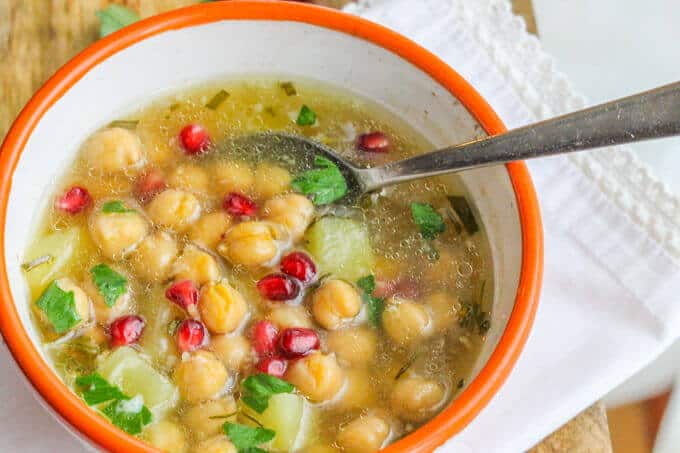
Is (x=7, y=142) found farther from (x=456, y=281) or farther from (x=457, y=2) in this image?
(x=457, y=2)

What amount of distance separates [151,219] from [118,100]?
260mm

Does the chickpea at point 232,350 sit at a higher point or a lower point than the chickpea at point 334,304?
lower

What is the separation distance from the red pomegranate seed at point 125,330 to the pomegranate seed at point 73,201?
0.25 meters

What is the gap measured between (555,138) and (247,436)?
731 millimetres

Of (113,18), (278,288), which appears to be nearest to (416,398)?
(278,288)

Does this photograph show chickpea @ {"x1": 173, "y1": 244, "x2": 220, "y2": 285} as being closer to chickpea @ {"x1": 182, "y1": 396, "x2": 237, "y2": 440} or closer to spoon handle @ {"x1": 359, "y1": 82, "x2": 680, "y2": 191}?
chickpea @ {"x1": 182, "y1": 396, "x2": 237, "y2": 440}

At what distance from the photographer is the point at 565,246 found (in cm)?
181

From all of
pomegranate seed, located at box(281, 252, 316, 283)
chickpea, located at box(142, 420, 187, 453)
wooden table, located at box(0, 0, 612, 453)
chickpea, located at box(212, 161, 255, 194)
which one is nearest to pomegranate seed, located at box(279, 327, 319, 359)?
pomegranate seed, located at box(281, 252, 316, 283)

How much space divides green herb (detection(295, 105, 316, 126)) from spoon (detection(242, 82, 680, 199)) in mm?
164

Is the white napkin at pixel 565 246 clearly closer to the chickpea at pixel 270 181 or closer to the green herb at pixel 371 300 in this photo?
the green herb at pixel 371 300

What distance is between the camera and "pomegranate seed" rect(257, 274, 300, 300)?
1586 millimetres

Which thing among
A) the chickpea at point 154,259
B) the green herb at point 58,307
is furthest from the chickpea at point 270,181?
the green herb at point 58,307

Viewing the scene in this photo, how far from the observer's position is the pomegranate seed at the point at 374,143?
178 cm

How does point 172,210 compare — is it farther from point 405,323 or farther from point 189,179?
point 405,323
